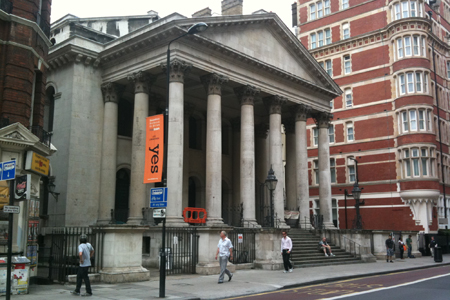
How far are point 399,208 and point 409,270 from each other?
55.8 ft

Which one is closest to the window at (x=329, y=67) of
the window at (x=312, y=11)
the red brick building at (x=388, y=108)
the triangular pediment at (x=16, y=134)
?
the red brick building at (x=388, y=108)

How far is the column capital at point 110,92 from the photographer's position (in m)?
28.0

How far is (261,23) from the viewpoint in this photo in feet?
98.5

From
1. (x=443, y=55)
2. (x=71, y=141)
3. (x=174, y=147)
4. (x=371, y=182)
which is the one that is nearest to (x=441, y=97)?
(x=443, y=55)

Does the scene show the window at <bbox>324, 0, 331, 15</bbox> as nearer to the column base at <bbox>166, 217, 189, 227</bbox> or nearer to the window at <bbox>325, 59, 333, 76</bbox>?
the window at <bbox>325, 59, 333, 76</bbox>

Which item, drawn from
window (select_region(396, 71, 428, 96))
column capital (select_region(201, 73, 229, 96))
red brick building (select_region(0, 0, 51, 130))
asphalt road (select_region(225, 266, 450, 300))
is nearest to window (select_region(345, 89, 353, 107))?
window (select_region(396, 71, 428, 96))

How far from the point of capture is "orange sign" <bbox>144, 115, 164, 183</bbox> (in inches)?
648

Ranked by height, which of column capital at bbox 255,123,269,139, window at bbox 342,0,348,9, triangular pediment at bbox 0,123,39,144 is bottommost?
triangular pediment at bbox 0,123,39,144

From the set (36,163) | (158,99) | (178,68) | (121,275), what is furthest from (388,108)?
(36,163)

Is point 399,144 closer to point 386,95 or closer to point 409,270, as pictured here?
point 386,95

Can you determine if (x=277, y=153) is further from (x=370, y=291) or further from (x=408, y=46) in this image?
(x=408, y=46)

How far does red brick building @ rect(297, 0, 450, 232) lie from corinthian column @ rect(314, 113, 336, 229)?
31.3ft

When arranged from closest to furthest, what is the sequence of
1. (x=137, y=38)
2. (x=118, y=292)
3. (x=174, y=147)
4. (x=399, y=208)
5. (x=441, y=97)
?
(x=118, y=292) < (x=174, y=147) < (x=137, y=38) < (x=399, y=208) < (x=441, y=97)

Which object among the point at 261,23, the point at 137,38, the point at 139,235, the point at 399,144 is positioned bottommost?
the point at 139,235
